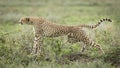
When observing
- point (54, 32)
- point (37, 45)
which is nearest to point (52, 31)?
point (54, 32)

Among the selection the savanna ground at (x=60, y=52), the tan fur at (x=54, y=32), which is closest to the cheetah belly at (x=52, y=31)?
the tan fur at (x=54, y=32)

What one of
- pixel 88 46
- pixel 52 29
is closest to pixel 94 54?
pixel 88 46

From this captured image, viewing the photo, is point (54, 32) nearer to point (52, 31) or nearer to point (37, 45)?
point (52, 31)

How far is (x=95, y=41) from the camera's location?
40.9 ft

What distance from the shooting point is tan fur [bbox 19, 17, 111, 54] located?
38.7 ft

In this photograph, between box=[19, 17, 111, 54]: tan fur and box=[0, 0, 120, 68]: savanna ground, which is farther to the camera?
box=[19, 17, 111, 54]: tan fur

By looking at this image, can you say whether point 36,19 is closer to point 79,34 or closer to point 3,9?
point 79,34

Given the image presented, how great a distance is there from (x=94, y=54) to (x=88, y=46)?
1.56ft

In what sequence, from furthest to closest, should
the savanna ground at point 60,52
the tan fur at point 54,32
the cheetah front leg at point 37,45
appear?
the cheetah front leg at point 37,45
the tan fur at point 54,32
the savanna ground at point 60,52

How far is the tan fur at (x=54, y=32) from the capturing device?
1178cm

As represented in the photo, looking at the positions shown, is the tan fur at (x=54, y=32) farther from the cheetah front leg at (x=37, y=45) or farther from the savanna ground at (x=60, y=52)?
the savanna ground at (x=60, y=52)

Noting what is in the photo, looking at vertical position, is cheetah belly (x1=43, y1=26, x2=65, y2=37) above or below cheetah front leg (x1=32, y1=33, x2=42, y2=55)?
above

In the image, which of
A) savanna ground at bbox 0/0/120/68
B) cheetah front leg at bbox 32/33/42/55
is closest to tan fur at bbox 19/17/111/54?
cheetah front leg at bbox 32/33/42/55

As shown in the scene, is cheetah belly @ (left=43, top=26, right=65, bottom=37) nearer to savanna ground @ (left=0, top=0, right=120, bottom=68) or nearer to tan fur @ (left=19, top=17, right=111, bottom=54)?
tan fur @ (left=19, top=17, right=111, bottom=54)
